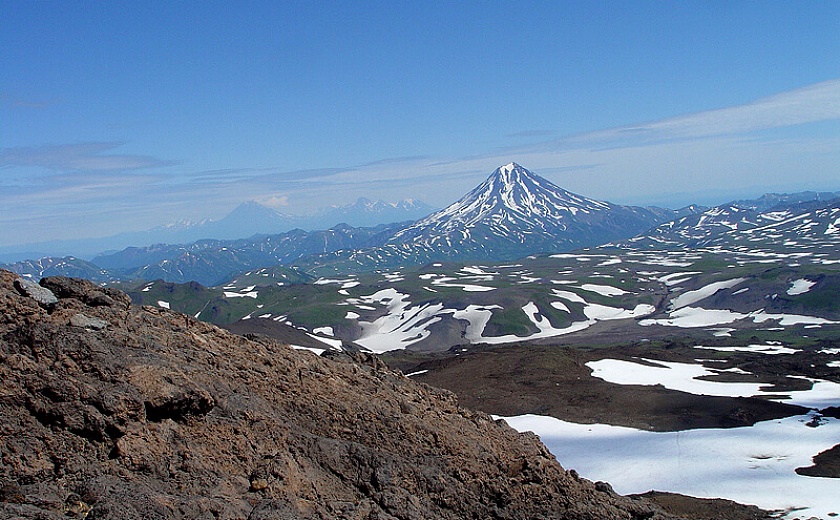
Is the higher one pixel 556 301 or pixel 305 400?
pixel 305 400

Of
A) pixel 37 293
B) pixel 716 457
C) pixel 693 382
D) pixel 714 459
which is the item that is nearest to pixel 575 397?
pixel 693 382

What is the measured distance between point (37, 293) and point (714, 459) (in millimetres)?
31839

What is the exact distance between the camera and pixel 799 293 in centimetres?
14788

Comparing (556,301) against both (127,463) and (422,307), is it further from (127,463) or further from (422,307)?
(127,463)

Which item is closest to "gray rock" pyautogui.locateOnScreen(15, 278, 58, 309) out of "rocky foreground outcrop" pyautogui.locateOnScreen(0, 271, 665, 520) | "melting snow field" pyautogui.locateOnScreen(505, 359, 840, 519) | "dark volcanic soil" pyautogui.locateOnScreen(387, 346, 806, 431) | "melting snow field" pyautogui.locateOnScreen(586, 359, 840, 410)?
"rocky foreground outcrop" pyautogui.locateOnScreen(0, 271, 665, 520)

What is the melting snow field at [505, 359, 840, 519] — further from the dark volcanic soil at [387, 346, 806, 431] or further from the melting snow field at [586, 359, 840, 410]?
the dark volcanic soil at [387, 346, 806, 431]

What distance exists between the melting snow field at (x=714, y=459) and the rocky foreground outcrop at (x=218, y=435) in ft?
43.9

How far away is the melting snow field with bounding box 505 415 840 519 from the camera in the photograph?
26203 mm

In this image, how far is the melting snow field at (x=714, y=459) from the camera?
2620 cm

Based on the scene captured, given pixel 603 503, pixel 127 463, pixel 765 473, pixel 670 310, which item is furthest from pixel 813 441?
pixel 670 310

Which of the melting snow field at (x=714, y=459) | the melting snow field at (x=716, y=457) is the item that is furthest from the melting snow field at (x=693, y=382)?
the melting snow field at (x=714, y=459)

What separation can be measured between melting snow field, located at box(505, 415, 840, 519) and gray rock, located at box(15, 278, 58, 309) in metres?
25.2

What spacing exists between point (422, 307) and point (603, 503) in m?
153

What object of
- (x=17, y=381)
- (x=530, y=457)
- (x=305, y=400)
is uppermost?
(x=17, y=381)
